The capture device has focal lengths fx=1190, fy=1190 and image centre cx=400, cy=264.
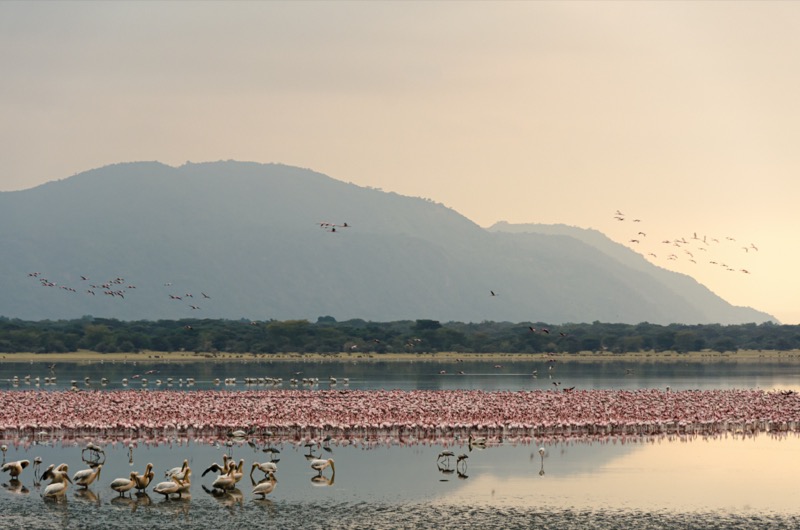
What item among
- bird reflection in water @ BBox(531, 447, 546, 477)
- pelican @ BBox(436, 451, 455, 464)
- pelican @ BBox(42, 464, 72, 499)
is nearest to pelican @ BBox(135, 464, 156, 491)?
pelican @ BBox(42, 464, 72, 499)

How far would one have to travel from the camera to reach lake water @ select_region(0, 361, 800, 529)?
33812mm

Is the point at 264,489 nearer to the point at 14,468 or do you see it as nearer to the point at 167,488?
the point at 167,488

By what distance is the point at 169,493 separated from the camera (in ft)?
122

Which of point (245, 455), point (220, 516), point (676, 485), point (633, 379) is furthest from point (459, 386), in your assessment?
point (220, 516)

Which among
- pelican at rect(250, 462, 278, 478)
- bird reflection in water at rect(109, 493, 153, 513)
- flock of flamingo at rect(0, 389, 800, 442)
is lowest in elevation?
bird reflection in water at rect(109, 493, 153, 513)

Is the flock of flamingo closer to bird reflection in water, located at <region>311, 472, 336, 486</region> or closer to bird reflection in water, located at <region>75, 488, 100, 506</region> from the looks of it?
bird reflection in water, located at <region>311, 472, 336, 486</region>

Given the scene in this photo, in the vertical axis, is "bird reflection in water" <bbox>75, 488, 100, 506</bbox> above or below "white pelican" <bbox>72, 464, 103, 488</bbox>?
below

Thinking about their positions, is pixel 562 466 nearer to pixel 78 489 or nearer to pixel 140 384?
pixel 78 489

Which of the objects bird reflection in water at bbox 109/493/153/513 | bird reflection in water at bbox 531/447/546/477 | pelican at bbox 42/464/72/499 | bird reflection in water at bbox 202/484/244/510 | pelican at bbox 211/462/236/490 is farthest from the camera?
bird reflection in water at bbox 531/447/546/477

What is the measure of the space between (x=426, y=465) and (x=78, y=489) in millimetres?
13415

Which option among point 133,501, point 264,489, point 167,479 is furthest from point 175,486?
point 167,479

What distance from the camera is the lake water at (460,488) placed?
111ft

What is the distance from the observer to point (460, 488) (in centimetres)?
3984

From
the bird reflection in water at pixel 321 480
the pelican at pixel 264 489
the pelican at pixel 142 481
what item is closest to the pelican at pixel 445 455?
the bird reflection in water at pixel 321 480
